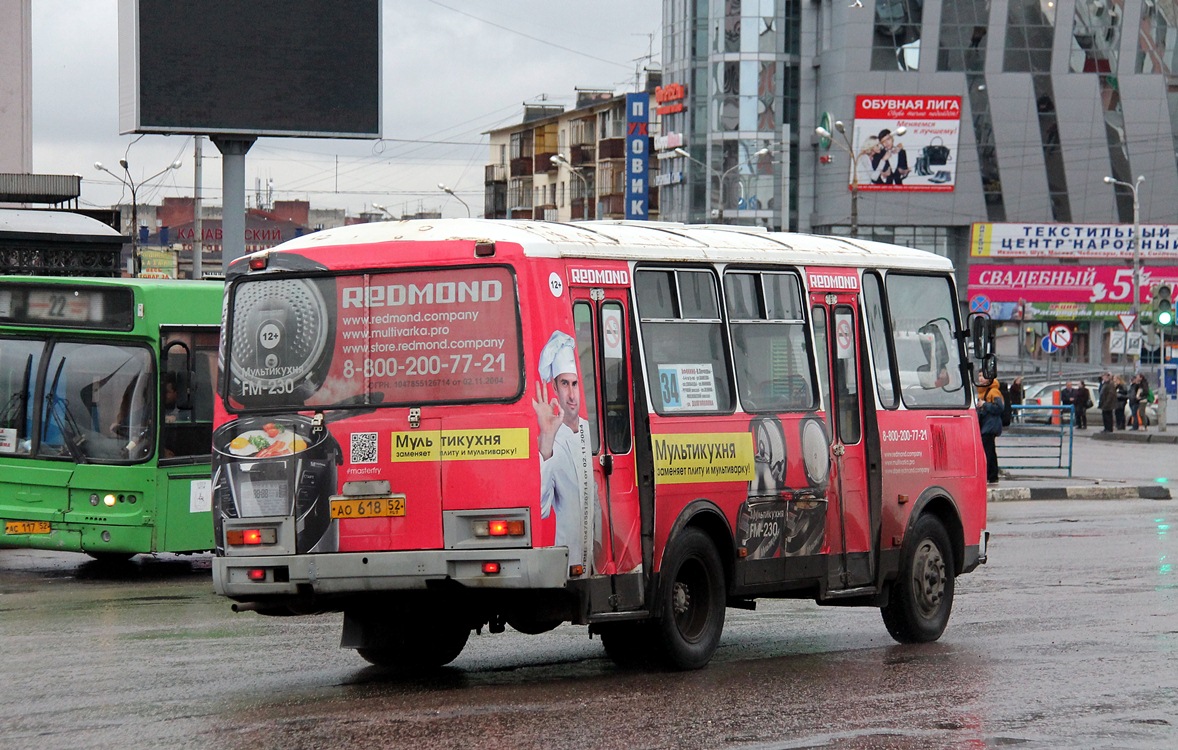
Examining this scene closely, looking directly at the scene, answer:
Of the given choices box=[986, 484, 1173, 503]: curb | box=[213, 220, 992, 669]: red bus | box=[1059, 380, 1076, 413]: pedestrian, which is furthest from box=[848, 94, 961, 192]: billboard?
box=[213, 220, 992, 669]: red bus

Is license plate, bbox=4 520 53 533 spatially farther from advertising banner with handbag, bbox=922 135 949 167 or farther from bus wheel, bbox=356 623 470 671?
advertising banner with handbag, bbox=922 135 949 167

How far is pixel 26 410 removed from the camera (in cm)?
1653

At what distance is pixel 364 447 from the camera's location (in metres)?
9.30

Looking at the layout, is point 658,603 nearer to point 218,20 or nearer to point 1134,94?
point 218,20

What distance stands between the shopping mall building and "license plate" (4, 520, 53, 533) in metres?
67.8

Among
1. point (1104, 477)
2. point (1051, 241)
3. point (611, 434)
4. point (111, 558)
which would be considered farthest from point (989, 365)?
point (1051, 241)

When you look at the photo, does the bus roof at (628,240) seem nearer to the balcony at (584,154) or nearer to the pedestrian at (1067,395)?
the pedestrian at (1067,395)

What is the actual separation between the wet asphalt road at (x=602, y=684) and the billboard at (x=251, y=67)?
15770 millimetres

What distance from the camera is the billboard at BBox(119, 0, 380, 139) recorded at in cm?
2912

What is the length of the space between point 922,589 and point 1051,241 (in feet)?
242

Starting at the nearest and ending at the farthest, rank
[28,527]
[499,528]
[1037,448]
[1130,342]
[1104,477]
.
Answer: [499,528]
[28,527]
[1104,477]
[1037,448]
[1130,342]

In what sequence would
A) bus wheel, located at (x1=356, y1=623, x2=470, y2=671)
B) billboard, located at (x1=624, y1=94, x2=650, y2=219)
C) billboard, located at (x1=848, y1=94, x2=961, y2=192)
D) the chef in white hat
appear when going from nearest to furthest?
1. the chef in white hat
2. bus wheel, located at (x1=356, y1=623, x2=470, y2=671)
3. billboard, located at (x1=624, y1=94, x2=650, y2=219)
4. billboard, located at (x1=848, y1=94, x2=961, y2=192)

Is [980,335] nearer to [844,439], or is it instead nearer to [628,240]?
[844,439]

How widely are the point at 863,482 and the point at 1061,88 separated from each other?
7491 centimetres
